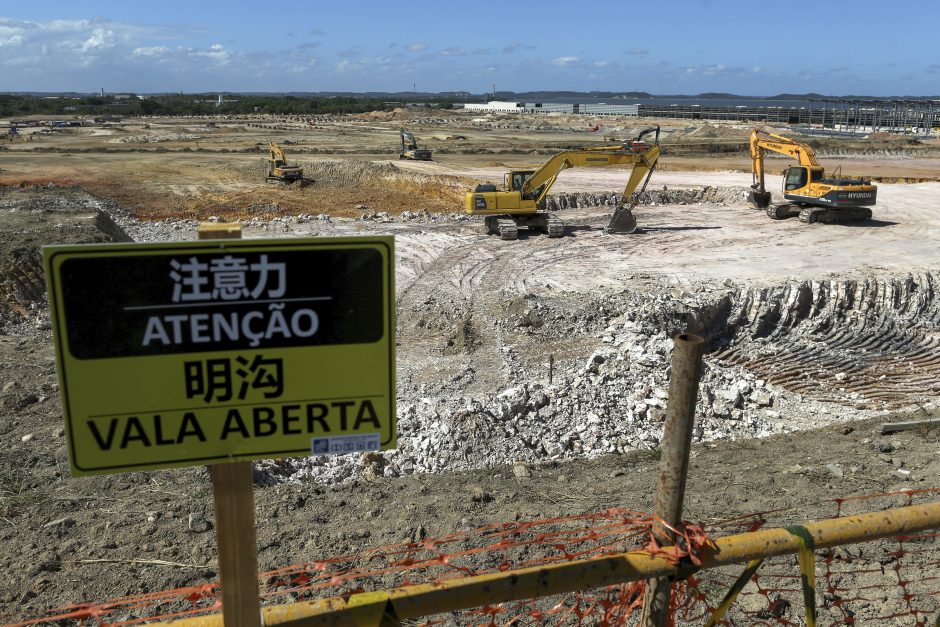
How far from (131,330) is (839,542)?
2.84 meters

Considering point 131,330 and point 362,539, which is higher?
point 131,330

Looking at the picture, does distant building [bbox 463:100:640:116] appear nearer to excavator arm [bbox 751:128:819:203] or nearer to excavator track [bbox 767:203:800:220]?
excavator arm [bbox 751:128:819:203]

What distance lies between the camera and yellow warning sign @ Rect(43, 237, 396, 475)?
2.21 m

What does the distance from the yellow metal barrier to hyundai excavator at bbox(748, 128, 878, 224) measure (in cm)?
2200

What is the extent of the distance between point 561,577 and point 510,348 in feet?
35.5

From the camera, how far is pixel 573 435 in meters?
10.4

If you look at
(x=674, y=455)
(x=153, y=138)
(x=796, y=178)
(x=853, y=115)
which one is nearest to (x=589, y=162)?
(x=796, y=178)

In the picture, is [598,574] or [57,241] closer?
[598,574]

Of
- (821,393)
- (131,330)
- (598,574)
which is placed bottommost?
(821,393)

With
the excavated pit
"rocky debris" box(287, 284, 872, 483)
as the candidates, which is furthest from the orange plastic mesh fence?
the excavated pit

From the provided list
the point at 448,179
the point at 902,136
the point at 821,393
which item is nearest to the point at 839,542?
the point at 821,393

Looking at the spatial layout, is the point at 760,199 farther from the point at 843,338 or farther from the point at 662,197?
the point at 843,338

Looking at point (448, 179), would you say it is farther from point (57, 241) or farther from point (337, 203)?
point (57, 241)

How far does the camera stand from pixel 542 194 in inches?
886
